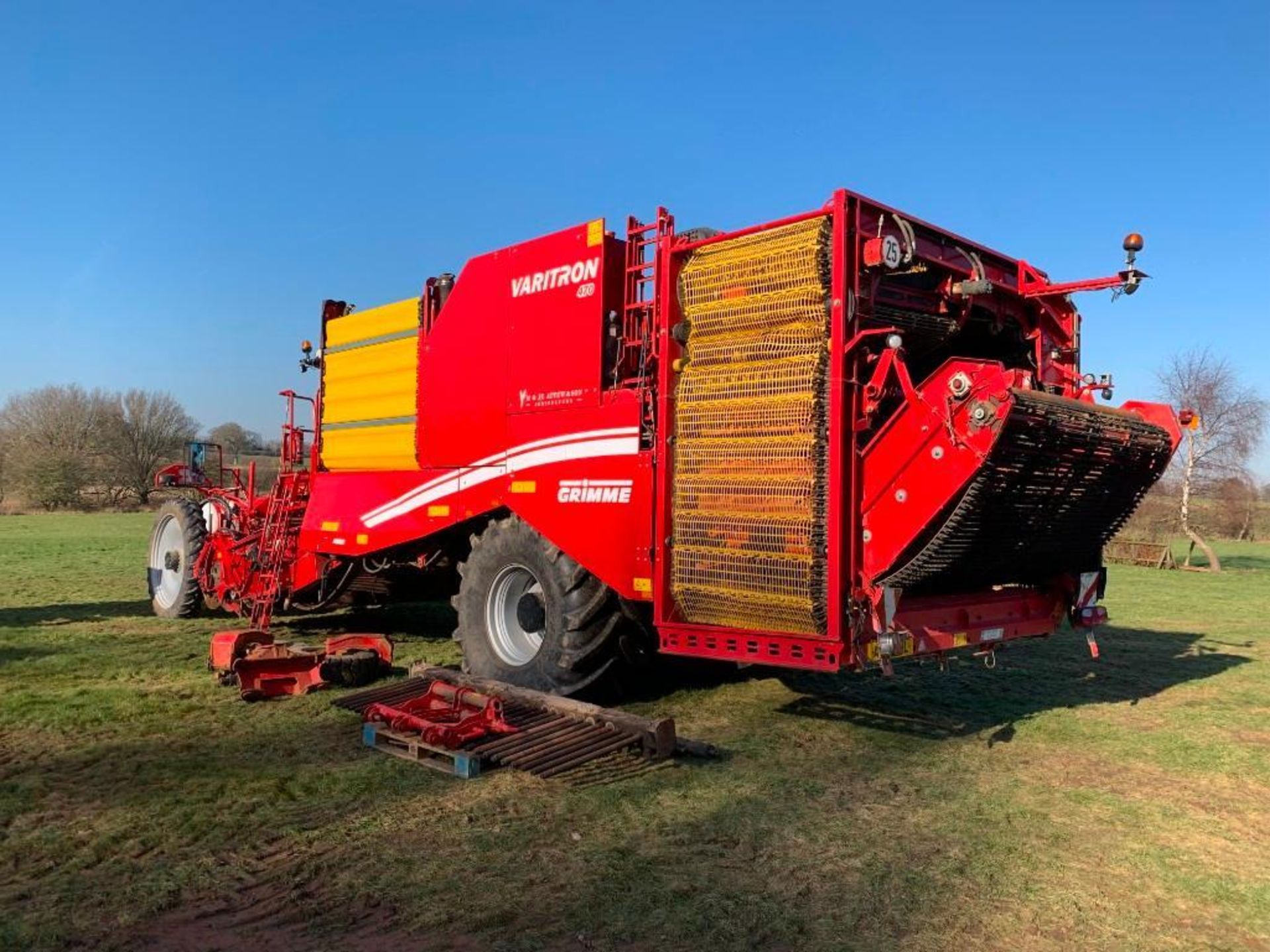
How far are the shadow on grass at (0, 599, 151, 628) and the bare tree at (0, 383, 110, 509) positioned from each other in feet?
126

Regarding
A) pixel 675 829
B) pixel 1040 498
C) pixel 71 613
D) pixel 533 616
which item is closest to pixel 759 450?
pixel 1040 498

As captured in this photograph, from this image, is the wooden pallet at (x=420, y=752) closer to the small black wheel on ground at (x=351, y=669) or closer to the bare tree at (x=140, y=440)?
the small black wheel on ground at (x=351, y=669)

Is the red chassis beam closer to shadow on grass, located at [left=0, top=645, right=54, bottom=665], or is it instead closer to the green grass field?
the green grass field

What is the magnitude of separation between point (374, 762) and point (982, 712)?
177 inches

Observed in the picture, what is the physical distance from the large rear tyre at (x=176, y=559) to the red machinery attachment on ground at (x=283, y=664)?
365 cm

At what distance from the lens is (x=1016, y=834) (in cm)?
437

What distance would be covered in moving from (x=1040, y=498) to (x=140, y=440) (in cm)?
5360

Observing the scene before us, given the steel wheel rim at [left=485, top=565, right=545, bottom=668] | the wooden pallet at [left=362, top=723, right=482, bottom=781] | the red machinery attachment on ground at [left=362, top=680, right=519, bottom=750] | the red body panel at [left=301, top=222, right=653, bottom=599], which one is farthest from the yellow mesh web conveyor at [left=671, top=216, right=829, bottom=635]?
the steel wheel rim at [left=485, top=565, right=545, bottom=668]

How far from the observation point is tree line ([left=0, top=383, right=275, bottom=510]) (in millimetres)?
44188

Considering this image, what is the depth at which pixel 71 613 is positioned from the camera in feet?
35.8

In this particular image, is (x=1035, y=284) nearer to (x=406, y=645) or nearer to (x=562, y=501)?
(x=562, y=501)

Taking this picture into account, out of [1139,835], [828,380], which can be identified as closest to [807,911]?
[1139,835]

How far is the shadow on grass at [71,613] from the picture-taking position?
10.1m

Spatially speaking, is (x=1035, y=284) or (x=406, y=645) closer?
(x=1035, y=284)
